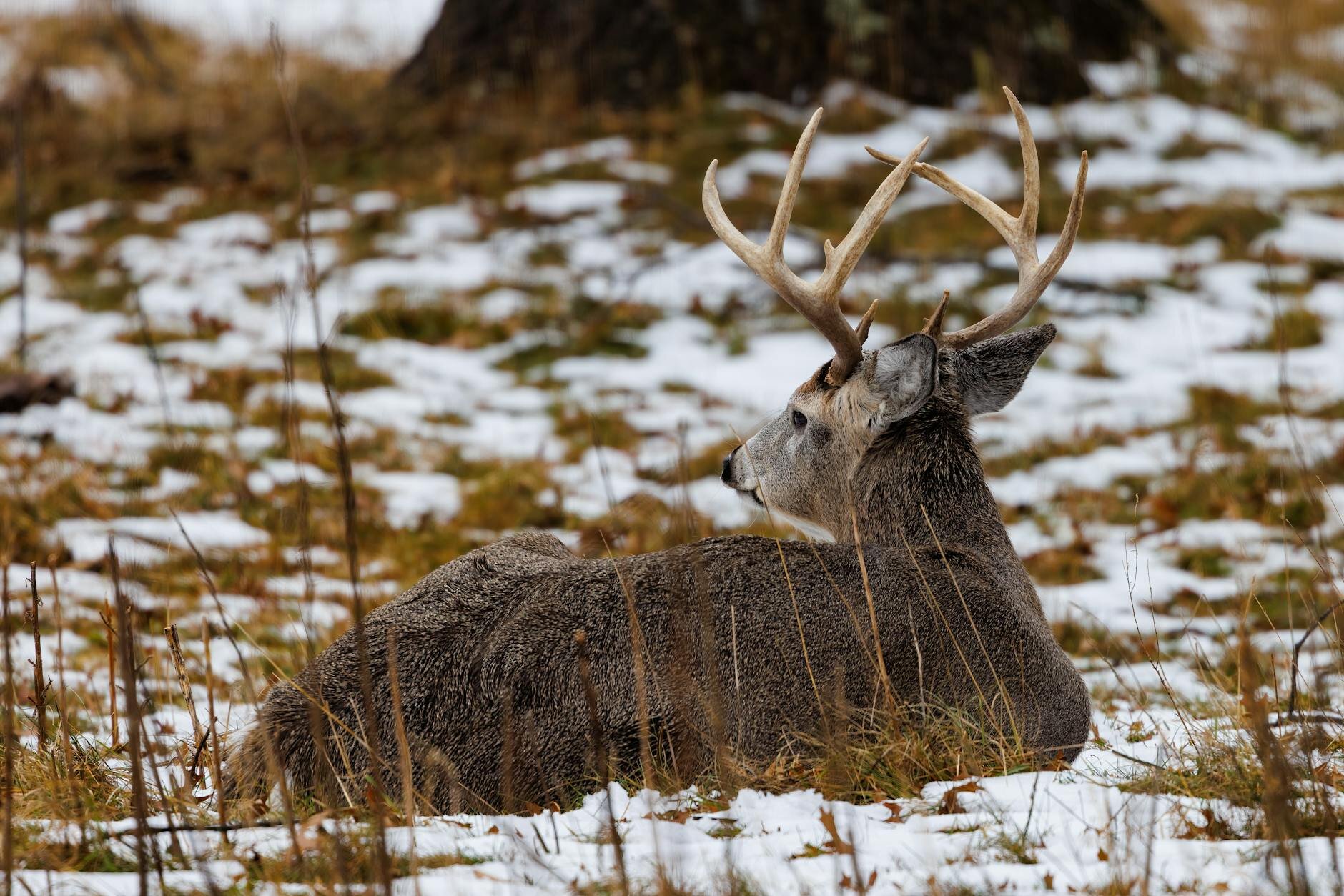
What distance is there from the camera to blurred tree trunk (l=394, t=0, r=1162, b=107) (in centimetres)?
1361

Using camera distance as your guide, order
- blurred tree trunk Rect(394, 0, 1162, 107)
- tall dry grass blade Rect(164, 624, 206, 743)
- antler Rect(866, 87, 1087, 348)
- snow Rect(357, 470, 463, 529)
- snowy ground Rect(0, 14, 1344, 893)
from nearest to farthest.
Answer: snowy ground Rect(0, 14, 1344, 893) → tall dry grass blade Rect(164, 624, 206, 743) → antler Rect(866, 87, 1087, 348) → snow Rect(357, 470, 463, 529) → blurred tree trunk Rect(394, 0, 1162, 107)

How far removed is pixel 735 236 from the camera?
4789mm

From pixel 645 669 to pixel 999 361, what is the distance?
196 centimetres

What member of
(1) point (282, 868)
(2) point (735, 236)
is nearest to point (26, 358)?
(2) point (735, 236)

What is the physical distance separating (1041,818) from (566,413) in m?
6.81


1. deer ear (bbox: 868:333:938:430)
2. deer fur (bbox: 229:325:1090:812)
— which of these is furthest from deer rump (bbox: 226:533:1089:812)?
deer ear (bbox: 868:333:938:430)

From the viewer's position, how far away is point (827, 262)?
4.73m

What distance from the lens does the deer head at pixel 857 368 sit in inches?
178

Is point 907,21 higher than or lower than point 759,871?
higher

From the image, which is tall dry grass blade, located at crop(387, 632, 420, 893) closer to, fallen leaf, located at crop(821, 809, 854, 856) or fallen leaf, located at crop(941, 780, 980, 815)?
fallen leaf, located at crop(821, 809, 854, 856)

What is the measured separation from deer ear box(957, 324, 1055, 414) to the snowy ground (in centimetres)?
86

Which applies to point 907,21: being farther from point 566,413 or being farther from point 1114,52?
point 566,413

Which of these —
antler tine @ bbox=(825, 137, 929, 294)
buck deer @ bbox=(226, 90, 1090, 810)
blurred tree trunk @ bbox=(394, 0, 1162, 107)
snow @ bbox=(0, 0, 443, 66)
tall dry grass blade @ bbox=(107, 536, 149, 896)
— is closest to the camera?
tall dry grass blade @ bbox=(107, 536, 149, 896)

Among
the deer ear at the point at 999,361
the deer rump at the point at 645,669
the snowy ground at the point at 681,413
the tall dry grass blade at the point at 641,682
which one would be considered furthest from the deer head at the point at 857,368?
the tall dry grass blade at the point at 641,682
